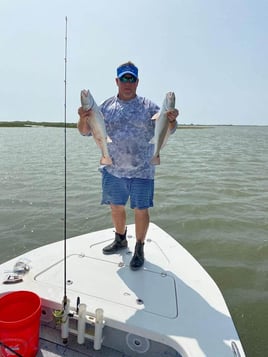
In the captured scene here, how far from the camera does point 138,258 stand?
12.1ft

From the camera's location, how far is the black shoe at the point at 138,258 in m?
3.60

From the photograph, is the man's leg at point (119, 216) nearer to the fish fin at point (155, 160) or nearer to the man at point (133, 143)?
the man at point (133, 143)

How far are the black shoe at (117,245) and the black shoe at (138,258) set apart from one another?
40 centimetres

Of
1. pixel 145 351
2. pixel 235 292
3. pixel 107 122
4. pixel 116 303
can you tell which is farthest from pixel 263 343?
pixel 107 122

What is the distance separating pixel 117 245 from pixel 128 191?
2.56 feet

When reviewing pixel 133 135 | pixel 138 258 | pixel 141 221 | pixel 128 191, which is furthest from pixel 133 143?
pixel 138 258

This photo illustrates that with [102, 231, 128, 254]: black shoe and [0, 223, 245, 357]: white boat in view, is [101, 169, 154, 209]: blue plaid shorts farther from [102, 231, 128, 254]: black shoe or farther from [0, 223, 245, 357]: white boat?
[0, 223, 245, 357]: white boat

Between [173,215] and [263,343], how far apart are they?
174 inches

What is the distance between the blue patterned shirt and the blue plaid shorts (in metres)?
0.09

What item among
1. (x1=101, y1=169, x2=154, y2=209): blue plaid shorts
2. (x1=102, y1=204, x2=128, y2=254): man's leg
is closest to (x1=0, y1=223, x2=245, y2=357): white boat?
(x1=102, y1=204, x2=128, y2=254): man's leg

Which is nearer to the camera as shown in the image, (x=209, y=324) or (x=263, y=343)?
(x=209, y=324)

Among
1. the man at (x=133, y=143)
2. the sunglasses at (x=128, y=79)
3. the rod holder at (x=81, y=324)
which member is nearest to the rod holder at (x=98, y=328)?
the rod holder at (x=81, y=324)

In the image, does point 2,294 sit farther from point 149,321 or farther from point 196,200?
Answer: point 196,200

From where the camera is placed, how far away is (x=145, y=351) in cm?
271
